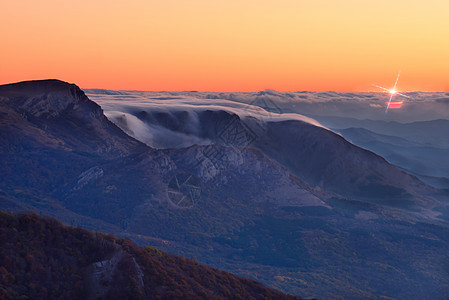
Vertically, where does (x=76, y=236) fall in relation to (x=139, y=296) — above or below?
above

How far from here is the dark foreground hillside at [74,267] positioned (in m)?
50.1

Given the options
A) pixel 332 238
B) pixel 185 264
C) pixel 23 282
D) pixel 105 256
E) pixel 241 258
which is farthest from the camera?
pixel 332 238

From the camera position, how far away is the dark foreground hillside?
50125 millimetres

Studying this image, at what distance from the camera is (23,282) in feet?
162

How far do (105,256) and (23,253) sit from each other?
9.11 metres

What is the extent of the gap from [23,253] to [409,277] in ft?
465

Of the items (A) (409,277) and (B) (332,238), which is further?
(B) (332,238)

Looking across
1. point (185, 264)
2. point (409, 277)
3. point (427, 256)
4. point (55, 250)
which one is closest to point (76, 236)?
point (55, 250)

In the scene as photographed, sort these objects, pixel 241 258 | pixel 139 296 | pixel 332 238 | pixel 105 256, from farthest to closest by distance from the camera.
Answer: pixel 332 238
pixel 241 258
pixel 105 256
pixel 139 296

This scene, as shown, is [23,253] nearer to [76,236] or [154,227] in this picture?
[76,236]

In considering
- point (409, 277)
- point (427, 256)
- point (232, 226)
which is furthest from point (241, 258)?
point (427, 256)

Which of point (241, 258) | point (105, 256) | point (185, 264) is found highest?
point (105, 256)

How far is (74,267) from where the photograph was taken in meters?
53.7

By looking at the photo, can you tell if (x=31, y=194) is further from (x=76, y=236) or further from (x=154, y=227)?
(x=76, y=236)
